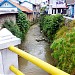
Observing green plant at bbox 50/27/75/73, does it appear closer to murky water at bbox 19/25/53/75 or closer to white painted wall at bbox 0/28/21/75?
murky water at bbox 19/25/53/75

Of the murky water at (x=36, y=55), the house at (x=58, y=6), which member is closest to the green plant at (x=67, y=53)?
the murky water at (x=36, y=55)

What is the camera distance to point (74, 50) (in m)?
9.72

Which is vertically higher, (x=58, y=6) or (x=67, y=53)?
(x=58, y=6)

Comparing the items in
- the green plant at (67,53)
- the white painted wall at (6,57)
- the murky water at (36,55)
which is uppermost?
the white painted wall at (6,57)

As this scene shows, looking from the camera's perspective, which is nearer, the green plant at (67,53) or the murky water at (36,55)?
the green plant at (67,53)

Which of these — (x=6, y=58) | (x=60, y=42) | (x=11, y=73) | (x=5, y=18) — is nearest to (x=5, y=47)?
(x=6, y=58)

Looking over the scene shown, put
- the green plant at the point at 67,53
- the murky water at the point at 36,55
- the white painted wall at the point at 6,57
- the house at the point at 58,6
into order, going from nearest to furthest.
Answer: the white painted wall at the point at 6,57
the green plant at the point at 67,53
the murky water at the point at 36,55
the house at the point at 58,6

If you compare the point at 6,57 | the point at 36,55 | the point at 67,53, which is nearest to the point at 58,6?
the point at 36,55

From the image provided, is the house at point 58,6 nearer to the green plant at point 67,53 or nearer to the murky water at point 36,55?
the murky water at point 36,55

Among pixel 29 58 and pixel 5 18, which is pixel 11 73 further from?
pixel 5 18

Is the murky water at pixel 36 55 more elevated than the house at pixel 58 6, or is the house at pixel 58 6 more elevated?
the house at pixel 58 6

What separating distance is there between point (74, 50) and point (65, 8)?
1891 centimetres

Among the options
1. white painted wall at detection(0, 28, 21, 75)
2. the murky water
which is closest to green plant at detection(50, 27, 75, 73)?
the murky water

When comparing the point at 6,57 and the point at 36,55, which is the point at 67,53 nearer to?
the point at 36,55
